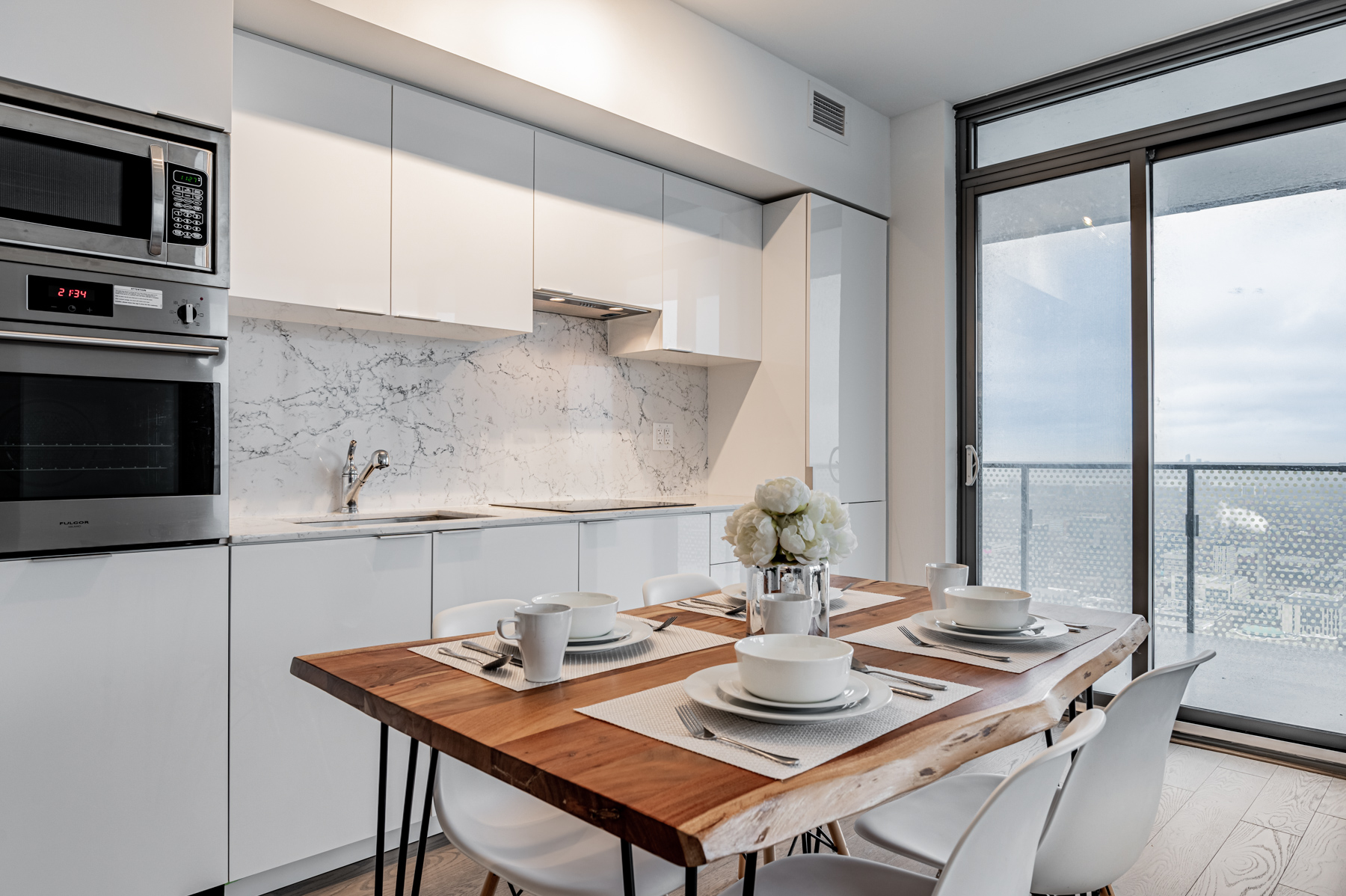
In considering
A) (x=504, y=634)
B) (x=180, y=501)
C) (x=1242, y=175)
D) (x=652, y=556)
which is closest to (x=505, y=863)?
(x=504, y=634)

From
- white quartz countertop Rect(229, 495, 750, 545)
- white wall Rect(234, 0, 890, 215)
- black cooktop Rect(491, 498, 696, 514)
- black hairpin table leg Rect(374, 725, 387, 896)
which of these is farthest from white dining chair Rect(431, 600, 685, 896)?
white wall Rect(234, 0, 890, 215)

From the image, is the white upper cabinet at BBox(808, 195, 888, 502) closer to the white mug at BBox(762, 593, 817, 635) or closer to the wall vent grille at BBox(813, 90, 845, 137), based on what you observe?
the wall vent grille at BBox(813, 90, 845, 137)

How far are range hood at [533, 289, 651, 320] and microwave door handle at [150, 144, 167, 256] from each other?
119cm

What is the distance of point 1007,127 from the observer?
3803 millimetres

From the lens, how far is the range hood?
115 inches

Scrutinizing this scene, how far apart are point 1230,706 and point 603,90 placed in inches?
127

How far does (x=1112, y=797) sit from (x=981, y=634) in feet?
1.06

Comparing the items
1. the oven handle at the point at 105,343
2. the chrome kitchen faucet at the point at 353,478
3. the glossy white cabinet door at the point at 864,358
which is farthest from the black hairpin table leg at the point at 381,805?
the glossy white cabinet door at the point at 864,358

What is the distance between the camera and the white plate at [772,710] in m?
0.98

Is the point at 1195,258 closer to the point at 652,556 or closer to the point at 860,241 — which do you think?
the point at 860,241

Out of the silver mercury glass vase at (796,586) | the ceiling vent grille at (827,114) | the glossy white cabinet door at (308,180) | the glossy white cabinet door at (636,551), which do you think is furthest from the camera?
the ceiling vent grille at (827,114)

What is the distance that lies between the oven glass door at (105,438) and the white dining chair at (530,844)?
96cm

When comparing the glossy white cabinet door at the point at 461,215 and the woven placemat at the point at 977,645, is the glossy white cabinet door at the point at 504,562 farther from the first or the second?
the woven placemat at the point at 977,645

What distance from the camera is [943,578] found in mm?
1678
